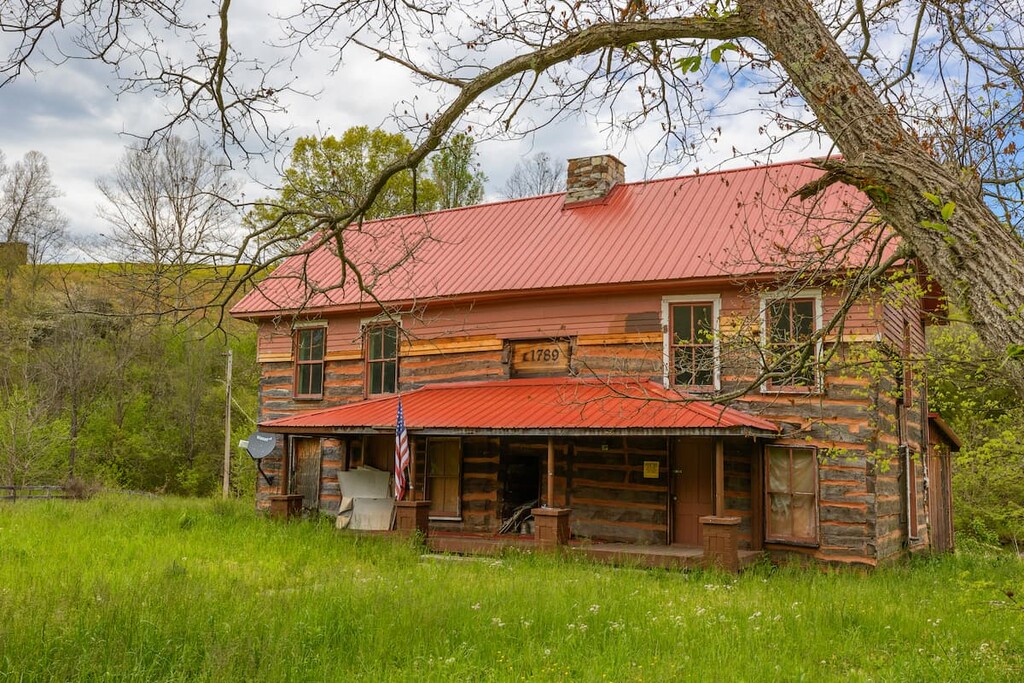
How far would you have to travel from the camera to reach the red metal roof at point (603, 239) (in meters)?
15.2

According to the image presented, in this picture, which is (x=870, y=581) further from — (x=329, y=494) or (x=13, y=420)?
(x=13, y=420)

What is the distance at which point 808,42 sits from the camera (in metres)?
4.97

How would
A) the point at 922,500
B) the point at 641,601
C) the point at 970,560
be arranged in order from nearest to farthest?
the point at 641,601 → the point at 970,560 → the point at 922,500

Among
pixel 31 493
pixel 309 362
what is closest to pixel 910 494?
pixel 309 362

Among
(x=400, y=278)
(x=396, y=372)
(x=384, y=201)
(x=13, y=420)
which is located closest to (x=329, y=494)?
(x=396, y=372)

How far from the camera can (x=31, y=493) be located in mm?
24453

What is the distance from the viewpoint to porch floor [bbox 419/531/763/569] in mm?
12961

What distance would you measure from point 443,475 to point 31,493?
14.3 m

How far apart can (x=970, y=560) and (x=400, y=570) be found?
11.4 m

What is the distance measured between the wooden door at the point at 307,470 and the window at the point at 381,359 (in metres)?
2.05


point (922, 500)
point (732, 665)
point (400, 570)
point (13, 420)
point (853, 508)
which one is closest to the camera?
point (732, 665)

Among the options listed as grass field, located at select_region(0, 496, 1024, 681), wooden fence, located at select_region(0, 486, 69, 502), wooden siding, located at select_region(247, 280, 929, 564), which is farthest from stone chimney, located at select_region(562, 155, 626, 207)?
wooden fence, located at select_region(0, 486, 69, 502)

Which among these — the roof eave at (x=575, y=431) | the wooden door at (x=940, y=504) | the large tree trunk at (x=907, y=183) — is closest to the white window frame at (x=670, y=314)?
the roof eave at (x=575, y=431)

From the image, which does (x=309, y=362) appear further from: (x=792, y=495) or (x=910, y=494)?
(x=910, y=494)
